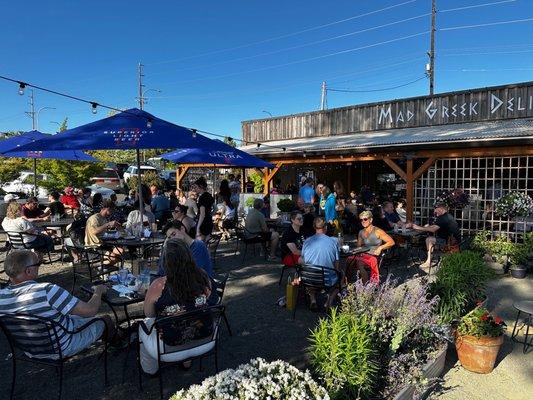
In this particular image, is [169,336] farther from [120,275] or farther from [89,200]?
[89,200]

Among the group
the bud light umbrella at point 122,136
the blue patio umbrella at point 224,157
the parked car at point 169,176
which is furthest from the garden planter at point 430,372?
the parked car at point 169,176

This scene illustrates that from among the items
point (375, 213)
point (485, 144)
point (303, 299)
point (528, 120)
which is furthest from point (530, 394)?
point (528, 120)

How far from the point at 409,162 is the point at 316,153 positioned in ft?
9.22

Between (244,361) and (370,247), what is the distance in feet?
10.4

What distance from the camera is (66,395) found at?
3.31 m

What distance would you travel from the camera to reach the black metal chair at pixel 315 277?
501cm

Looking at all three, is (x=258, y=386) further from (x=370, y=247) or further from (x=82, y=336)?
(x=370, y=247)

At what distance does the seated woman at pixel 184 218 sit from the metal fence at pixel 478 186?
21.5 feet

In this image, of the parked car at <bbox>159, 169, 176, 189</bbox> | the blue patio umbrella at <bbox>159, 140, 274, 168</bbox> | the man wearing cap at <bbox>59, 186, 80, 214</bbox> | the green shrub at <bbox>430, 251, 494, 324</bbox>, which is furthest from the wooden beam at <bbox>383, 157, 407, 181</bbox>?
the parked car at <bbox>159, 169, 176, 189</bbox>

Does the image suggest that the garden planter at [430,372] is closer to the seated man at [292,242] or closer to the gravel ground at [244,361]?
the gravel ground at [244,361]

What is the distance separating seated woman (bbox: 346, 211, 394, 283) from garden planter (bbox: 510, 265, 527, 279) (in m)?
2.75

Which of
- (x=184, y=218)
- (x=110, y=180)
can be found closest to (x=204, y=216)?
(x=184, y=218)

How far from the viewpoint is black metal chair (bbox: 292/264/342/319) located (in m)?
5.01

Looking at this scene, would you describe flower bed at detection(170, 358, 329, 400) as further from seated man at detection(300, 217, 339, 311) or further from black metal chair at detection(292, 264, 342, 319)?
seated man at detection(300, 217, 339, 311)
